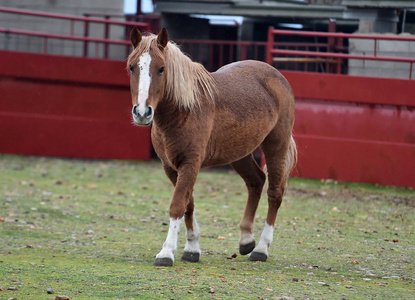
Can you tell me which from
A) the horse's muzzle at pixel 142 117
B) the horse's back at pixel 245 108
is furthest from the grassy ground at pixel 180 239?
the horse's muzzle at pixel 142 117

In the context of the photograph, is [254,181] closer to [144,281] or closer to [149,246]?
[149,246]

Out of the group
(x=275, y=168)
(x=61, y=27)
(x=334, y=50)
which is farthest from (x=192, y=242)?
(x=61, y=27)

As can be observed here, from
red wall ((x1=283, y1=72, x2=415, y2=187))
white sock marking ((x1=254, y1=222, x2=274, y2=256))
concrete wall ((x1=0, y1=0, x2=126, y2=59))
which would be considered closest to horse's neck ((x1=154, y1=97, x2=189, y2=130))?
white sock marking ((x1=254, y1=222, x2=274, y2=256))

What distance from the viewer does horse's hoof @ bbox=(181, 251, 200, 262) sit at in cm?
607

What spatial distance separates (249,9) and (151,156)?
408 cm

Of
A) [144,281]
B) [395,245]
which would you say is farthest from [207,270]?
[395,245]

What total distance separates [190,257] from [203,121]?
1.21 meters

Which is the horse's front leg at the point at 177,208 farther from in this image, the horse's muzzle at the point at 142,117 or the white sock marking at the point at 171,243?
the horse's muzzle at the point at 142,117

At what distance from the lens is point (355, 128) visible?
36.4ft

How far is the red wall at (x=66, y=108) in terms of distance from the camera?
1294 cm

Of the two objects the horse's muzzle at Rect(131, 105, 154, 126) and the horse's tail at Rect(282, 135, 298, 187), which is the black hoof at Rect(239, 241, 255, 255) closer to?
the horse's tail at Rect(282, 135, 298, 187)

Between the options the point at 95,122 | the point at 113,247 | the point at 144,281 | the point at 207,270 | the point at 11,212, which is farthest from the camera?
the point at 95,122

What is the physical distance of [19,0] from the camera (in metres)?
15.8

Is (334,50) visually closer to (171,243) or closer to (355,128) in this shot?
(355,128)
